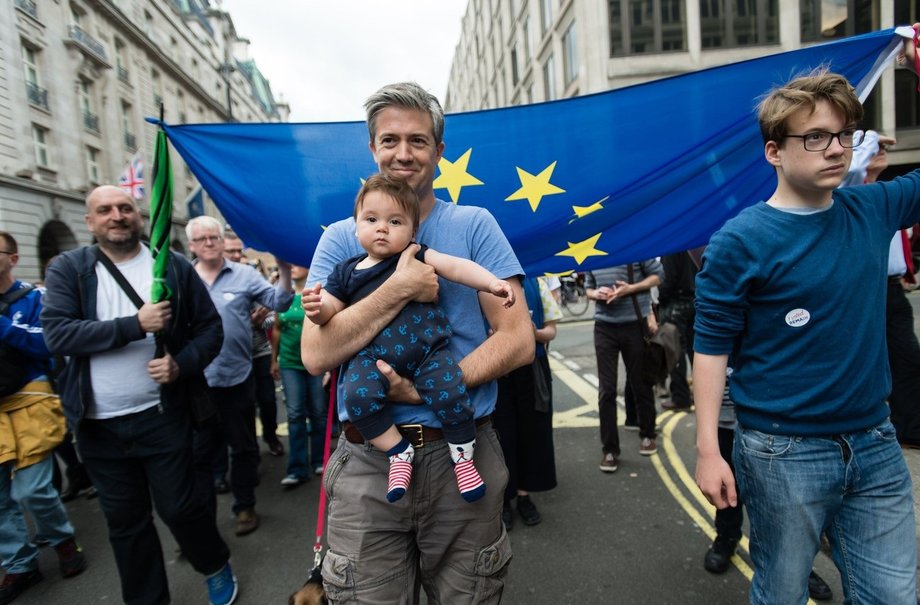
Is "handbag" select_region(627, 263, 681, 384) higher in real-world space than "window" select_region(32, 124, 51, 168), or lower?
lower

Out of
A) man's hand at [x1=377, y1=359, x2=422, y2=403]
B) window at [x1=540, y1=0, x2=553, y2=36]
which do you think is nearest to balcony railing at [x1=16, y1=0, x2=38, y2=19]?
window at [x1=540, y1=0, x2=553, y2=36]

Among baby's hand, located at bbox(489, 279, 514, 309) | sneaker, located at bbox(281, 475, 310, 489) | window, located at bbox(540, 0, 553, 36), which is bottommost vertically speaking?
sneaker, located at bbox(281, 475, 310, 489)

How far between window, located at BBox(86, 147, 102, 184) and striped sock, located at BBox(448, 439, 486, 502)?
26.6 metres

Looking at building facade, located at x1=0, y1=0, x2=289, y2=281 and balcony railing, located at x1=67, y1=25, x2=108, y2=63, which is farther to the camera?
balcony railing, located at x1=67, y1=25, x2=108, y2=63

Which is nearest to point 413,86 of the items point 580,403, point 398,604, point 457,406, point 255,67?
point 457,406

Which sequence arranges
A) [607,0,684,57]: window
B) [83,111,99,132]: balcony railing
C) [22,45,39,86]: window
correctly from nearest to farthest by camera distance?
[22,45,39,86]: window
[607,0,684,57]: window
[83,111,99,132]: balcony railing

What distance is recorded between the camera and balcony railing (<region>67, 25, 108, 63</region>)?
21.0 meters

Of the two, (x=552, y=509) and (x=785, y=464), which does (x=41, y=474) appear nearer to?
(x=552, y=509)

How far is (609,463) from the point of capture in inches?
167

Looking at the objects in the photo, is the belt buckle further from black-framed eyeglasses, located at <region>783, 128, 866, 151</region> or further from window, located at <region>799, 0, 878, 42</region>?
window, located at <region>799, 0, 878, 42</region>

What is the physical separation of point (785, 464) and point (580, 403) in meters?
4.90

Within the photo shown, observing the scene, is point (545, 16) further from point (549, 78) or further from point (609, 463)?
point (609, 463)

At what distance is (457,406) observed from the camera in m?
1.47

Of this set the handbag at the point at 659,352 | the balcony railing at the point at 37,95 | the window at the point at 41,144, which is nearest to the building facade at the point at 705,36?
the handbag at the point at 659,352
